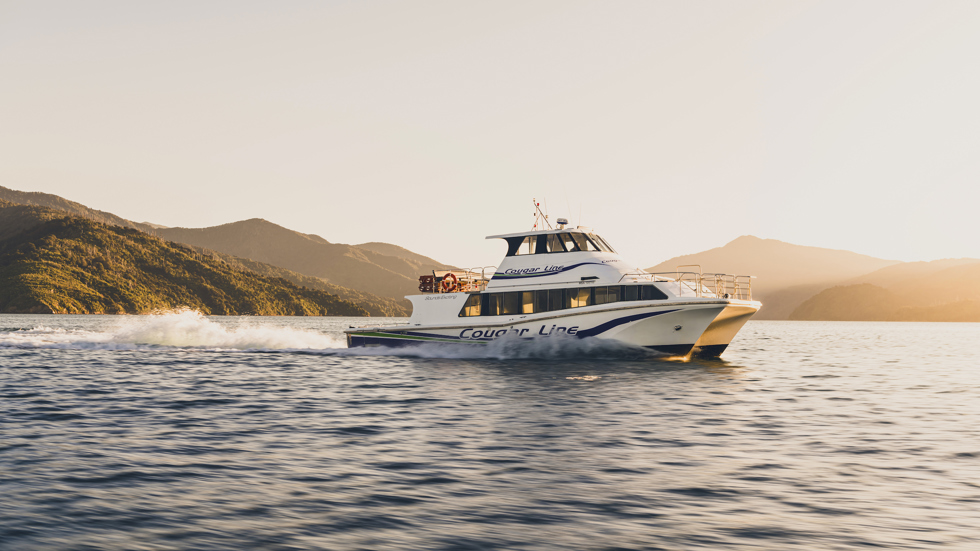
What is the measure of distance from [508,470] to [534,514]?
1.95 metres

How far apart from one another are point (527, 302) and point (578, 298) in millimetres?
2176

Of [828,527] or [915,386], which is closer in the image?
[828,527]

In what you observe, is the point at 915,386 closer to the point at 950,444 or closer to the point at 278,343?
the point at 950,444

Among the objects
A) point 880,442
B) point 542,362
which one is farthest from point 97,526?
point 542,362

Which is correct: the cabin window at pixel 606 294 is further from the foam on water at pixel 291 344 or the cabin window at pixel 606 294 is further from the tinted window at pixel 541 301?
the tinted window at pixel 541 301

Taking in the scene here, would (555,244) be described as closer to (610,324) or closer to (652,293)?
(610,324)

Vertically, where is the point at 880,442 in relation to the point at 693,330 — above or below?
below

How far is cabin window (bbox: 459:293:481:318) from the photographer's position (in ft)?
92.2

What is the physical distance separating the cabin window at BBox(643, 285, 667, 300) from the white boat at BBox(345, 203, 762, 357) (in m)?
0.04

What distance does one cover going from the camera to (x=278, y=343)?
3769 centimetres

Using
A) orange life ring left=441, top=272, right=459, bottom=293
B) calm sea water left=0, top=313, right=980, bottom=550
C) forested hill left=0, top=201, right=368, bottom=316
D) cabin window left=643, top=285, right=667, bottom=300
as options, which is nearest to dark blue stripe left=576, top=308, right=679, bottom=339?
cabin window left=643, top=285, right=667, bottom=300

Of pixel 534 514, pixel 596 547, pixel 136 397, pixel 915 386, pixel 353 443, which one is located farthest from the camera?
pixel 915 386

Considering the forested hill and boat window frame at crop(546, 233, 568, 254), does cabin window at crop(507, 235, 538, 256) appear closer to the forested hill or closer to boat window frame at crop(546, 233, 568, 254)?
boat window frame at crop(546, 233, 568, 254)

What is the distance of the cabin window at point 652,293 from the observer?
80.4 feet
